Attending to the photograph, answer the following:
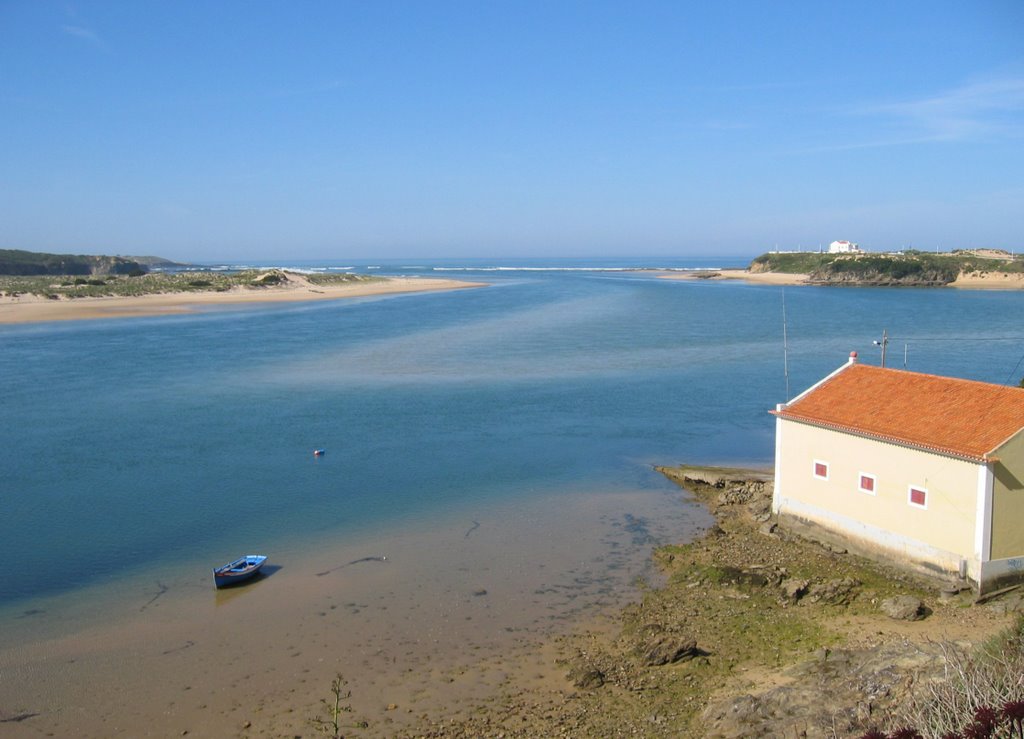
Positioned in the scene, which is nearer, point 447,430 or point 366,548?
point 366,548


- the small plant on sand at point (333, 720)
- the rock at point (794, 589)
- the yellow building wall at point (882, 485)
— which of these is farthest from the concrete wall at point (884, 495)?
the small plant on sand at point (333, 720)

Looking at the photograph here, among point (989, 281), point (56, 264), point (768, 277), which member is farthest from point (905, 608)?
point (56, 264)

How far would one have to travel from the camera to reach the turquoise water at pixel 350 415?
21312mm

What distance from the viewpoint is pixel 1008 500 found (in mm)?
14758

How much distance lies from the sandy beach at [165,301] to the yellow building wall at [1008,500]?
73.6 meters

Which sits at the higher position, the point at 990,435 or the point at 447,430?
the point at 990,435

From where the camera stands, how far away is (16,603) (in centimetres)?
1650

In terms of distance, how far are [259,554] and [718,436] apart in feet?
54.4

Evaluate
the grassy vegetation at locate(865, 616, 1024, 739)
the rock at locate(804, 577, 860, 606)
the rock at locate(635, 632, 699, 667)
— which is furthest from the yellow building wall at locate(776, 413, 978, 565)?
the grassy vegetation at locate(865, 616, 1024, 739)

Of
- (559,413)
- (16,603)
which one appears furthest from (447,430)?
(16,603)

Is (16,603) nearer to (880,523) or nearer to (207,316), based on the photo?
(880,523)

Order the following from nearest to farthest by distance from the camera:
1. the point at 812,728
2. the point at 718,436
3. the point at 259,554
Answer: the point at 812,728, the point at 259,554, the point at 718,436

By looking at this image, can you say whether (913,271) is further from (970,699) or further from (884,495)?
(970,699)

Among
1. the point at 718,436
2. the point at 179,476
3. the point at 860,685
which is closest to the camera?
the point at 860,685
